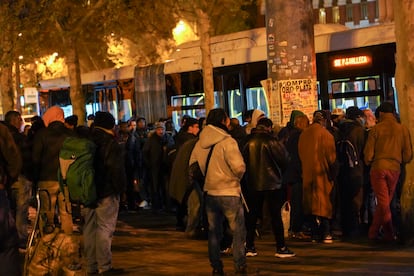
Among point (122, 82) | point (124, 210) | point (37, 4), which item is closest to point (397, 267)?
point (124, 210)

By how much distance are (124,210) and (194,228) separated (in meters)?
5.78

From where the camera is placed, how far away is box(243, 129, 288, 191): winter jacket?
446 inches

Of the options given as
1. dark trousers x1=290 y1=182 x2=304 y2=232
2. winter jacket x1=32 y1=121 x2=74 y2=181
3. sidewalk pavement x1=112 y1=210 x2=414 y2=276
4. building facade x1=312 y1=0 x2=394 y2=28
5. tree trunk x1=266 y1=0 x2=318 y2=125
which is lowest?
sidewalk pavement x1=112 y1=210 x2=414 y2=276

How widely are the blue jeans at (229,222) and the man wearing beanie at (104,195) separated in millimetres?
1076

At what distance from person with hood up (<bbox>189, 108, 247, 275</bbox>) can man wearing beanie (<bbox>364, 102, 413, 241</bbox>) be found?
2.61 m

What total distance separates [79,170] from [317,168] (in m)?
3.67

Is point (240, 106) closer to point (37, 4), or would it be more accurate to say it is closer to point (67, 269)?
point (37, 4)

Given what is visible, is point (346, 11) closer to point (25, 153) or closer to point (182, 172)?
point (182, 172)

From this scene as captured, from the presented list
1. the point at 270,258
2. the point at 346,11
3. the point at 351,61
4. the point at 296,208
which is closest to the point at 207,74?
the point at 351,61

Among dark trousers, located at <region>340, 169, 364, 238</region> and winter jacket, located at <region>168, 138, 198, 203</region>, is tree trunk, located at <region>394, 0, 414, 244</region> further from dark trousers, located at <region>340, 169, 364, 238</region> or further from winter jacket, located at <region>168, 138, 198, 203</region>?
winter jacket, located at <region>168, 138, 198, 203</region>

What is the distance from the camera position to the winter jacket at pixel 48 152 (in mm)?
12016

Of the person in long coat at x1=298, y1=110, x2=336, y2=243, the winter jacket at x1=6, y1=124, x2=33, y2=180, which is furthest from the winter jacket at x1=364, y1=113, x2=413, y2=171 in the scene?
the winter jacket at x1=6, y1=124, x2=33, y2=180

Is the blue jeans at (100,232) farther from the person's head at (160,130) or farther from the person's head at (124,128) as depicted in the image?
the person's head at (124,128)

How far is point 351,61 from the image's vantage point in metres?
19.5
